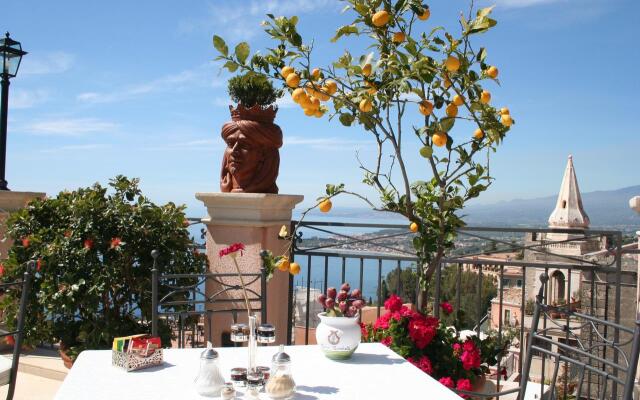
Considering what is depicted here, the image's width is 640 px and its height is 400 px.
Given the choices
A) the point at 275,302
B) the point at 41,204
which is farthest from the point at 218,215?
the point at 41,204

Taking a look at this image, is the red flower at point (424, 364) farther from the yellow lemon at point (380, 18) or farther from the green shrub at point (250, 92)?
the green shrub at point (250, 92)

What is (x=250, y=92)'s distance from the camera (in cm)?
357

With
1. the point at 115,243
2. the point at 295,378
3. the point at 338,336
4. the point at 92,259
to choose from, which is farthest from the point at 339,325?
the point at 92,259

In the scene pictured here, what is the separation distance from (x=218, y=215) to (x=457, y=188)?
5.30 feet

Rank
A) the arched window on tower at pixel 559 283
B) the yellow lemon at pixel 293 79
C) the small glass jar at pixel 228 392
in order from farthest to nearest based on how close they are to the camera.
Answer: the arched window on tower at pixel 559 283 → the yellow lemon at pixel 293 79 → the small glass jar at pixel 228 392

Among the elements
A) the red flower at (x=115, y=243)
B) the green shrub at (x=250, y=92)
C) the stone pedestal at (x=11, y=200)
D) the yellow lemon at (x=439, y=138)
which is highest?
the green shrub at (x=250, y=92)

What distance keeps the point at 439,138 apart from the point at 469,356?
3.70 feet

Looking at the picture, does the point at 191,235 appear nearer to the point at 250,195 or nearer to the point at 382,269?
the point at 250,195

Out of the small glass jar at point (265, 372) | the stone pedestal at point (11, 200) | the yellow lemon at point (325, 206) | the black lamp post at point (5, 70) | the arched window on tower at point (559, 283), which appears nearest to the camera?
the small glass jar at point (265, 372)

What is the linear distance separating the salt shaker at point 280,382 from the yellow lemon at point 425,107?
1.28 m

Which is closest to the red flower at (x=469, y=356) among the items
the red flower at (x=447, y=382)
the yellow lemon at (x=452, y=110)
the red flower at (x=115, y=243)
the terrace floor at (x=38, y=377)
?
the red flower at (x=447, y=382)

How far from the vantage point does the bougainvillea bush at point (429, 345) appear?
270cm

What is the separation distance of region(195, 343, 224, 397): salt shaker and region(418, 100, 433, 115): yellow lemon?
137cm

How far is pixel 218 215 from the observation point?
3.60 metres
